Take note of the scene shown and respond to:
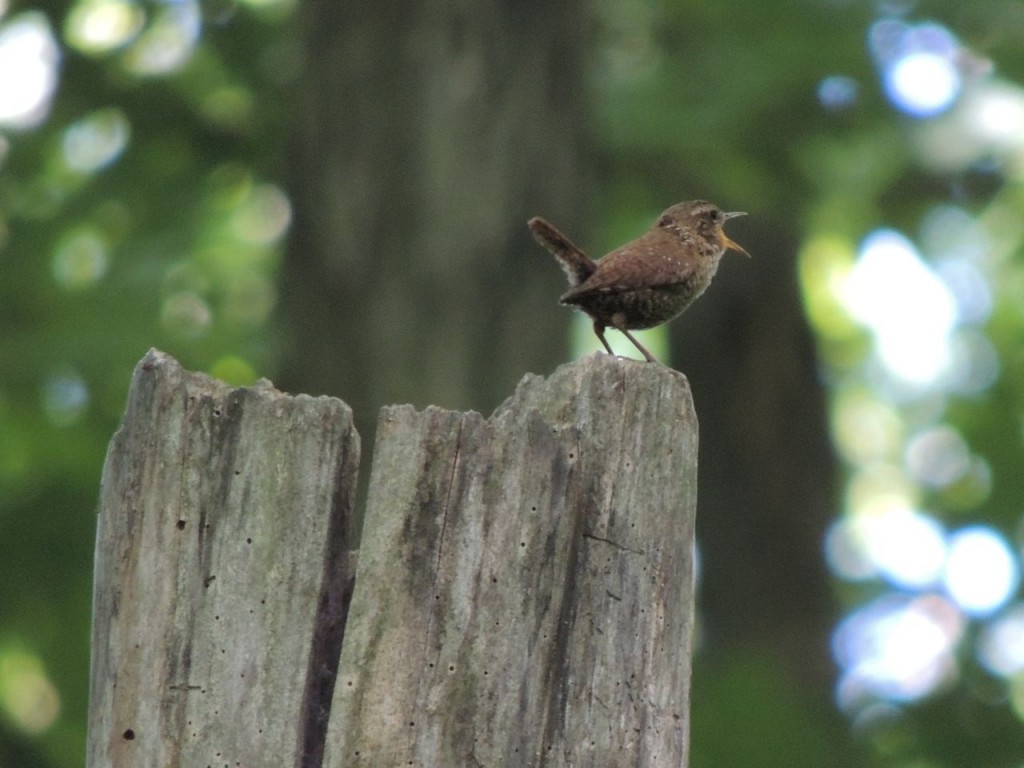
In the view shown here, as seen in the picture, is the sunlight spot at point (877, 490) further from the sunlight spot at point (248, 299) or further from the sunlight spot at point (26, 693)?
the sunlight spot at point (26, 693)

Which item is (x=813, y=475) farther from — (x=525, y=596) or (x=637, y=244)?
(x=525, y=596)

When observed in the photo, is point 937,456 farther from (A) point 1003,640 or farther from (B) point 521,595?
(B) point 521,595

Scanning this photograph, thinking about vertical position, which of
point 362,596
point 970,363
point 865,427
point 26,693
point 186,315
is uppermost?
point 865,427

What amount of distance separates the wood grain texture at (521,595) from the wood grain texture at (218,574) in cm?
7

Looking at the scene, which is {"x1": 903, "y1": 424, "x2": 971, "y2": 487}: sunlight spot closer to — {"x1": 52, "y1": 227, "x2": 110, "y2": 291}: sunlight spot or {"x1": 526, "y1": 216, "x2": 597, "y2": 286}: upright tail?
{"x1": 52, "y1": 227, "x2": 110, "y2": 291}: sunlight spot

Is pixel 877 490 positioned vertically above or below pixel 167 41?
above

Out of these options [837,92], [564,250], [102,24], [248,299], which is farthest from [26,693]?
[564,250]

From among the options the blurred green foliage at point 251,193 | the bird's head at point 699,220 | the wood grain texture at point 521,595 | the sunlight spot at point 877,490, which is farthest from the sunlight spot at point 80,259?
the sunlight spot at point 877,490

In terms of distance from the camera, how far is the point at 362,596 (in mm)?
2543

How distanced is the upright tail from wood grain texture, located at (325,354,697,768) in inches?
55.1

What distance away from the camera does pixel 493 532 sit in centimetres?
257

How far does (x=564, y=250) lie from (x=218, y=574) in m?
1.81

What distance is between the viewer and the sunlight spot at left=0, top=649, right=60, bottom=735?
23.5 feet

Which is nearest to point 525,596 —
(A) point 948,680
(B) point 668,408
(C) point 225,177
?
(B) point 668,408
